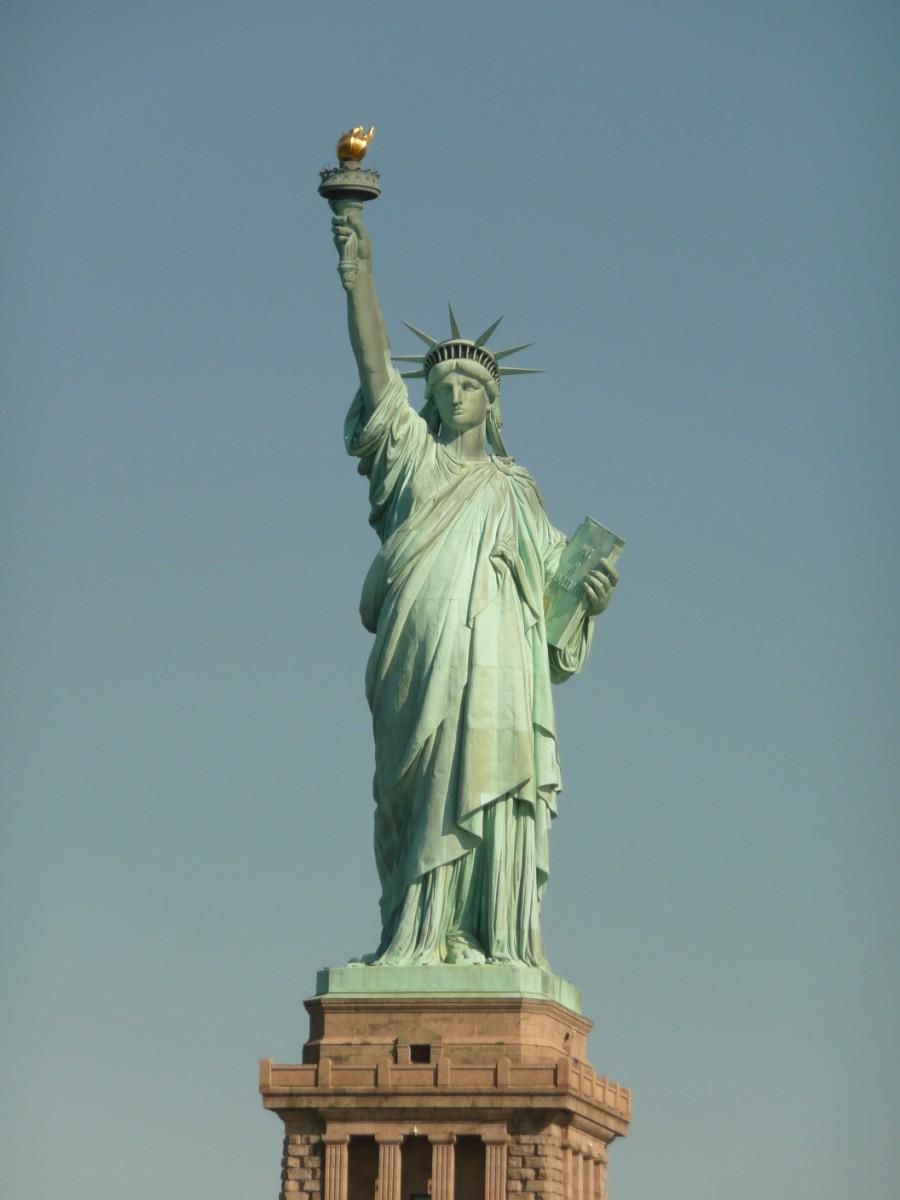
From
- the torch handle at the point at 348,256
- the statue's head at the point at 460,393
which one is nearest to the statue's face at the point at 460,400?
the statue's head at the point at 460,393

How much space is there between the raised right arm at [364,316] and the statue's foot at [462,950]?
6.18 m

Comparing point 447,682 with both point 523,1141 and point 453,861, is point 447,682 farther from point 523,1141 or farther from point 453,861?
point 523,1141

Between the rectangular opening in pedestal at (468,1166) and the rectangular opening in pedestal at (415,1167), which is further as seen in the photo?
the rectangular opening in pedestal at (415,1167)

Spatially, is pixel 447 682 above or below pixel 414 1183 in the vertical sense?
above

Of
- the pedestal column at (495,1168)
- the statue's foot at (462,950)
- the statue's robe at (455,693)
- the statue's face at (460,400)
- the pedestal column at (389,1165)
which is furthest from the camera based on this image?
the statue's face at (460,400)

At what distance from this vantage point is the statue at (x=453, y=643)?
41.0m

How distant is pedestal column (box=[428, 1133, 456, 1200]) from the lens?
39.4 m

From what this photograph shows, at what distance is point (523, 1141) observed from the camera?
130 feet

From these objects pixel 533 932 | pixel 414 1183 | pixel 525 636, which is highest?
pixel 525 636

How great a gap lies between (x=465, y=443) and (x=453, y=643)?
283 cm

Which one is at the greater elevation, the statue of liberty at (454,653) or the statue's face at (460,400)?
the statue's face at (460,400)

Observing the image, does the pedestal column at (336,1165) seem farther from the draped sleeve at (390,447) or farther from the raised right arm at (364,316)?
the raised right arm at (364,316)

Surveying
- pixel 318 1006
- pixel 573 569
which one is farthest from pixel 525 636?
pixel 318 1006

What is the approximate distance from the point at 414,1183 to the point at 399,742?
4953 mm
